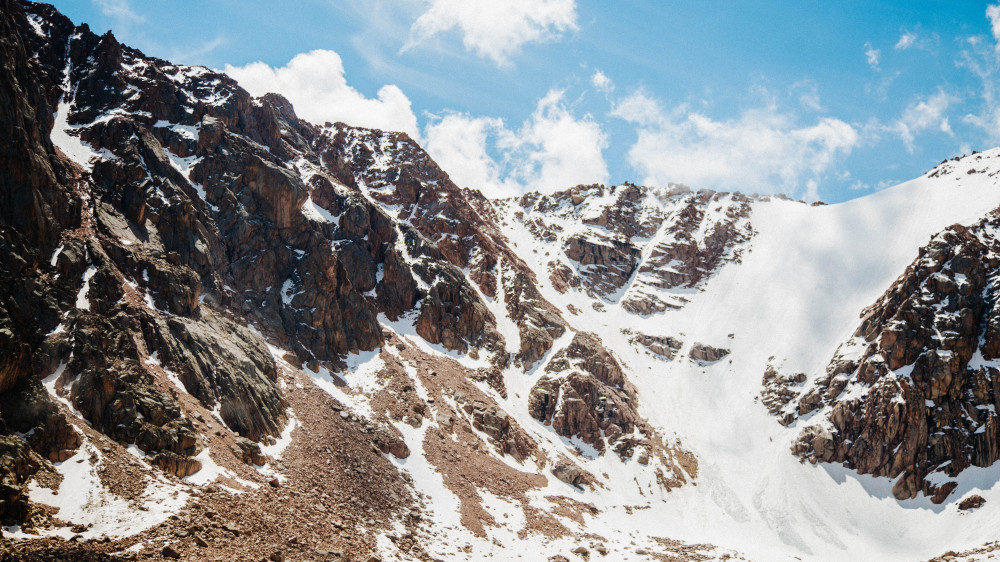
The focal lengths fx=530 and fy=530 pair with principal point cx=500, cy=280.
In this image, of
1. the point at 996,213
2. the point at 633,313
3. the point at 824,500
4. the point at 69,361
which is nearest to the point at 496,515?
the point at 69,361

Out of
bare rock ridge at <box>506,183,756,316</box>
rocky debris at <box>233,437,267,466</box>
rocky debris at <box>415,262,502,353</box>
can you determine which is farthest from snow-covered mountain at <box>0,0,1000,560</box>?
bare rock ridge at <box>506,183,756,316</box>

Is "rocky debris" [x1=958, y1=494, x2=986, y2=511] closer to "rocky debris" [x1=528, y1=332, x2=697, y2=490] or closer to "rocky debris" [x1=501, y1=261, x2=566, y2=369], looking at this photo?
"rocky debris" [x1=528, y1=332, x2=697, y2=490]

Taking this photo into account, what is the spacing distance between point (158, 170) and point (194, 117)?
57.7ft

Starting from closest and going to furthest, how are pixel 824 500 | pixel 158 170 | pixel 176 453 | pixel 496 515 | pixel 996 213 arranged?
pixel 176 453 < pixel 496 515 < pixel 158 170 < pixel 824 500 < pixel 996 213

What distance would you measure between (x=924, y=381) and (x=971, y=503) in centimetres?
1597

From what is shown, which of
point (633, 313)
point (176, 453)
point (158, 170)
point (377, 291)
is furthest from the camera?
point (633, 313)

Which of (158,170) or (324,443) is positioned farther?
(158,170)

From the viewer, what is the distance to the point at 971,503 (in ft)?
195

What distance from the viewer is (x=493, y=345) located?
265ft

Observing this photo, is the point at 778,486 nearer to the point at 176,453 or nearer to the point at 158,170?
the point at 176,453

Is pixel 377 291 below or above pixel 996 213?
below

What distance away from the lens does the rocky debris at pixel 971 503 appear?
194 ft

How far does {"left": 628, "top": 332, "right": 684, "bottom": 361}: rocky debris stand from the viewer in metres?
98.4

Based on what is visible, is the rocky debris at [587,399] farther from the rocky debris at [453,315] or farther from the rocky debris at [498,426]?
the rocky debris at [453,315]
